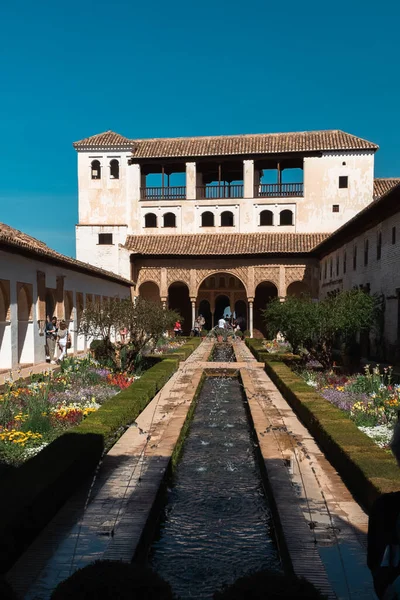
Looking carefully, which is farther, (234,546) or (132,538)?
(234,546)

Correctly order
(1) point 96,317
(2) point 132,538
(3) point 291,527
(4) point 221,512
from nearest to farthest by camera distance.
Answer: (2) point 132,538 → (3) point 291,527 → (4) point 221,512 → (1) point 96,317

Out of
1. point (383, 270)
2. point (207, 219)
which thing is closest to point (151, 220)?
point (207, 219)

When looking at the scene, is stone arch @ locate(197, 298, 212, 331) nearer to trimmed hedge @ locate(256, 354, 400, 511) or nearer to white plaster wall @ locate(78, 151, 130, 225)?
white plaster wall @ locate(78, 151, 130, 225)

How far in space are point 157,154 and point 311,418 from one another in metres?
27.8

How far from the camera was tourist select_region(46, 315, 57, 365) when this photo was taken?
57.8 feet

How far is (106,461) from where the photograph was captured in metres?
7.04

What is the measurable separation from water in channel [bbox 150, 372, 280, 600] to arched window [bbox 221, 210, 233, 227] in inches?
1061

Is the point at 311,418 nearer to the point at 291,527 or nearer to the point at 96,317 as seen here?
the point at 291,527

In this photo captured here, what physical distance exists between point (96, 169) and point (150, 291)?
27.3 ft

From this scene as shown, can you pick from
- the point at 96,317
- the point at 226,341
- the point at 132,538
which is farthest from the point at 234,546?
the point at 226,341

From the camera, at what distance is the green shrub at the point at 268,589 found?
2582mm

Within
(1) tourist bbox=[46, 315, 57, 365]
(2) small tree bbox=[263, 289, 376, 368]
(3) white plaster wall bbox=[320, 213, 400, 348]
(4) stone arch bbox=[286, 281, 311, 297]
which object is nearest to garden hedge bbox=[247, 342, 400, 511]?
(2) small tree bbox=[263, 289, 376, 368]

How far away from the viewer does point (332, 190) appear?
110 ft

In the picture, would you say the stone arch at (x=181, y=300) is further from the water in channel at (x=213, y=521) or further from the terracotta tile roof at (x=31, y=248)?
the water in channel at (x=213, y=521)
